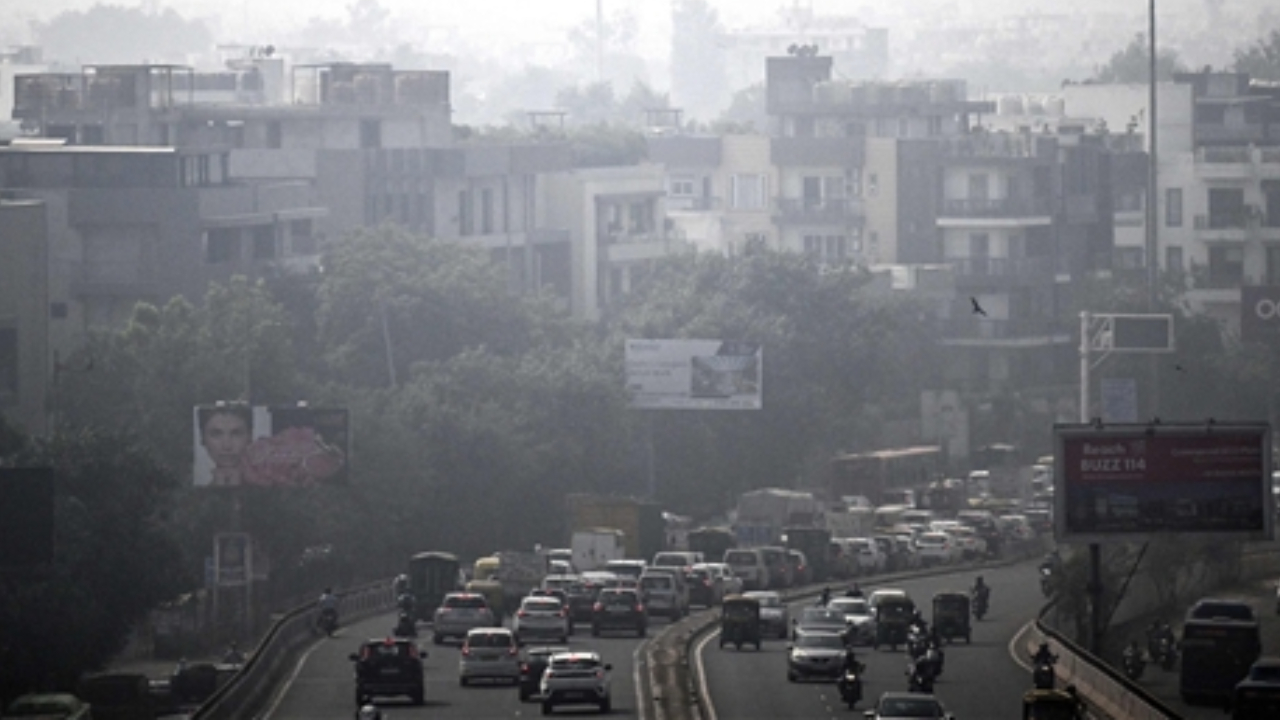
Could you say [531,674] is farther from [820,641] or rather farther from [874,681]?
[874,681]

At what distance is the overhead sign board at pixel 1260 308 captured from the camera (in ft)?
371

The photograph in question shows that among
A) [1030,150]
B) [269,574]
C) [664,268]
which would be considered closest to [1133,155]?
[1030,150]

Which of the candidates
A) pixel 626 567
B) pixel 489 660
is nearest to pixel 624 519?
pixel 626 567

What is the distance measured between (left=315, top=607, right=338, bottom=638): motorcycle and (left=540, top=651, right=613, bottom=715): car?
586 inches

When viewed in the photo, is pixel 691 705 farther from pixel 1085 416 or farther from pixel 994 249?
pixel 994 249

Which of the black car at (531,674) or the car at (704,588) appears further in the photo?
the car at (704,588)

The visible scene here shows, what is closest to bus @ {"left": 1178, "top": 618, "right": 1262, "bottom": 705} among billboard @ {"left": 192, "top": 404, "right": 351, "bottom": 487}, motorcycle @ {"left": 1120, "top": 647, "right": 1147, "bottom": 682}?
motorcycle @ {"left": 1120, "top": 647, "right": 1147, "bottom": 682}

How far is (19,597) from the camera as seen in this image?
189 ft

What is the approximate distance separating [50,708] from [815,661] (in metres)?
14.2

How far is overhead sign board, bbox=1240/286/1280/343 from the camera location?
113 metres

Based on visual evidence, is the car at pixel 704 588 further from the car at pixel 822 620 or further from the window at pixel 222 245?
the window at pixel 222 245

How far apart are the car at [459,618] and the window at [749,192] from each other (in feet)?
306

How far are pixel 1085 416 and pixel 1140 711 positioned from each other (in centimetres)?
5499

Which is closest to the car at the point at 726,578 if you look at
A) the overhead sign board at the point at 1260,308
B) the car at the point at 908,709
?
the car at the point at 908,709
